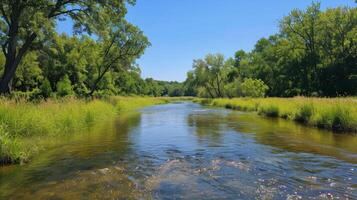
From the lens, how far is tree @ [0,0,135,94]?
75.8 ft

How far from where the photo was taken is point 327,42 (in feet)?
184

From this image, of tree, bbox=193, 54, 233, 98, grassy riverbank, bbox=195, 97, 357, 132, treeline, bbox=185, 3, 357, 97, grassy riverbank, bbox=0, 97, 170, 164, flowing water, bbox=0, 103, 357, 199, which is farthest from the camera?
tree, bbox=193, 54, 233, 98

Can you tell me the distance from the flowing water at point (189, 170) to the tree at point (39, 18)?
39.2 feet

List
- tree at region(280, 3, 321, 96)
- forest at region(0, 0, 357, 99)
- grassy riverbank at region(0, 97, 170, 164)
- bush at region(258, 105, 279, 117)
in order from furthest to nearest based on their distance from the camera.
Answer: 1. tree at region(280, 3, 321, 96)
2. forest at region(0, 0, 357, 99)
3. bush at region(258, 105, 279, 117)
4. grassy riverbank at region(0, 97, 170, 164)

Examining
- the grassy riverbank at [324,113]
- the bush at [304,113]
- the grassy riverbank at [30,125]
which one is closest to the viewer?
the grassy riverbank at [30,125]

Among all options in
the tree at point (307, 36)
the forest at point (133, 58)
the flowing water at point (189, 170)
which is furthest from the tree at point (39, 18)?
the tree at point (307, 36)

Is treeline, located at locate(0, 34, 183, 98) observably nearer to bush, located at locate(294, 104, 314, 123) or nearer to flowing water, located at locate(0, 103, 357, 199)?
bush, located at locate(294, 104, 314, 123)

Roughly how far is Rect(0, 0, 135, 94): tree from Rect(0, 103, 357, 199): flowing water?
12.0m

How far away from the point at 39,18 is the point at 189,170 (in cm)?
1846

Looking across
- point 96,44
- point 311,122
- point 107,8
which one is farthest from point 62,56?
point 311,122

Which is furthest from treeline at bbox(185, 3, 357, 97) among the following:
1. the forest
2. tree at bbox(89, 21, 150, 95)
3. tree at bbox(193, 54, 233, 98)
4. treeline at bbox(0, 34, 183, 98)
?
treeline at bbox(0, 34, 183, 98)

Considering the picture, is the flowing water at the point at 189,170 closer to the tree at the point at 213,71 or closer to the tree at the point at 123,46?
the tree at the point at 123,46

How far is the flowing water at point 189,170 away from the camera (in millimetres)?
7159

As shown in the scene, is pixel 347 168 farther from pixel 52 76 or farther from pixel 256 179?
pixel 52 76
